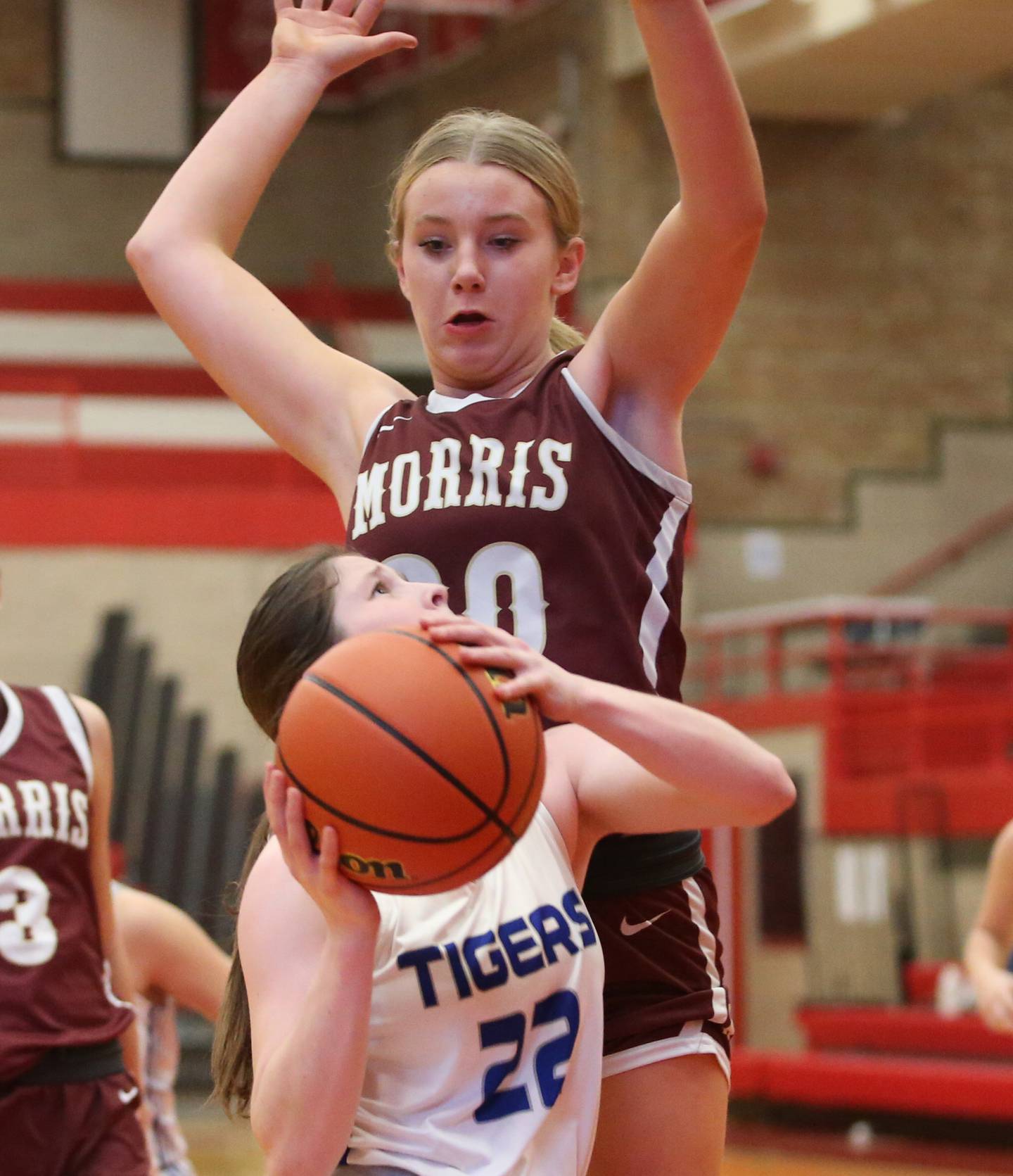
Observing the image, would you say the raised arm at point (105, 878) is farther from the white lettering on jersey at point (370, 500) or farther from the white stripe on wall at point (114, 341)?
the white stripe on wall at point (114, 341)

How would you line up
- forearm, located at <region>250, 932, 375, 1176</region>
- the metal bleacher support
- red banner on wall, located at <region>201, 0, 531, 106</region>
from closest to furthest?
forearm, located at <region>250, 932, 375, 1176</region>, the metal bleacher support, red banner on wall, located at <region>201, 0, 531, 106</region>

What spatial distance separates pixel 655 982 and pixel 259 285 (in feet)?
3.49

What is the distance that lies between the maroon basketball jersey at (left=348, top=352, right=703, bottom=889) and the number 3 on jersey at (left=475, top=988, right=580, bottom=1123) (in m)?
0.29

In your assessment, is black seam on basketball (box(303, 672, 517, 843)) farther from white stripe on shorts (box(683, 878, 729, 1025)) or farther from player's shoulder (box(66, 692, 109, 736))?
player's shoulder (box(66, 692, 109, 736))

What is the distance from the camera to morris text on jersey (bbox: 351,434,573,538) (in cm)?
235

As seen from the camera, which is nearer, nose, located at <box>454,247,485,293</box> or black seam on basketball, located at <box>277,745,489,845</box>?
black seam on basketball, located at <box>277,745,489,845</box>

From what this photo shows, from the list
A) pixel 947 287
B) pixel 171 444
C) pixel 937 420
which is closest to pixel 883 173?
pixel 947 287

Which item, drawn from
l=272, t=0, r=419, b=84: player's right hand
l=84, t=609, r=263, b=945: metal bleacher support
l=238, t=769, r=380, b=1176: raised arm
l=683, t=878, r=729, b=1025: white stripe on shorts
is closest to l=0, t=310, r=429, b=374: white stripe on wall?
l=84, t=609, r=263, b=945: metal bleacher support

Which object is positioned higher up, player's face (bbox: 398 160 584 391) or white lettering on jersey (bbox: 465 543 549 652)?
player's face (bbox: 398 160 584 391)

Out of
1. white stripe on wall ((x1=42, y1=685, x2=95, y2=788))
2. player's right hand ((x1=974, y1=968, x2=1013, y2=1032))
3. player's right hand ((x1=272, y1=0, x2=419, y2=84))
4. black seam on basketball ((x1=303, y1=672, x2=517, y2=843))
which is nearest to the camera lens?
black seam on basketball ((x1=303, y1=672, x2=517, y2=843))

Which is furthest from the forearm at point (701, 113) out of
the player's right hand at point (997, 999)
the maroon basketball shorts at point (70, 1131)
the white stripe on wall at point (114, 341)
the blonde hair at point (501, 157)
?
the white stripe on wall at point (114, 341)

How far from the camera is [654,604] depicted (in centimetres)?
242

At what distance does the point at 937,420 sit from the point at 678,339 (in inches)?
518

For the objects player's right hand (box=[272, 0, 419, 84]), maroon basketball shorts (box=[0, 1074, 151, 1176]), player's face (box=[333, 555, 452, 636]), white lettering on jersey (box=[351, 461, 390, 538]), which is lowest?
maroon basketball shorts (box=[0, 1074, 151, 1176])
